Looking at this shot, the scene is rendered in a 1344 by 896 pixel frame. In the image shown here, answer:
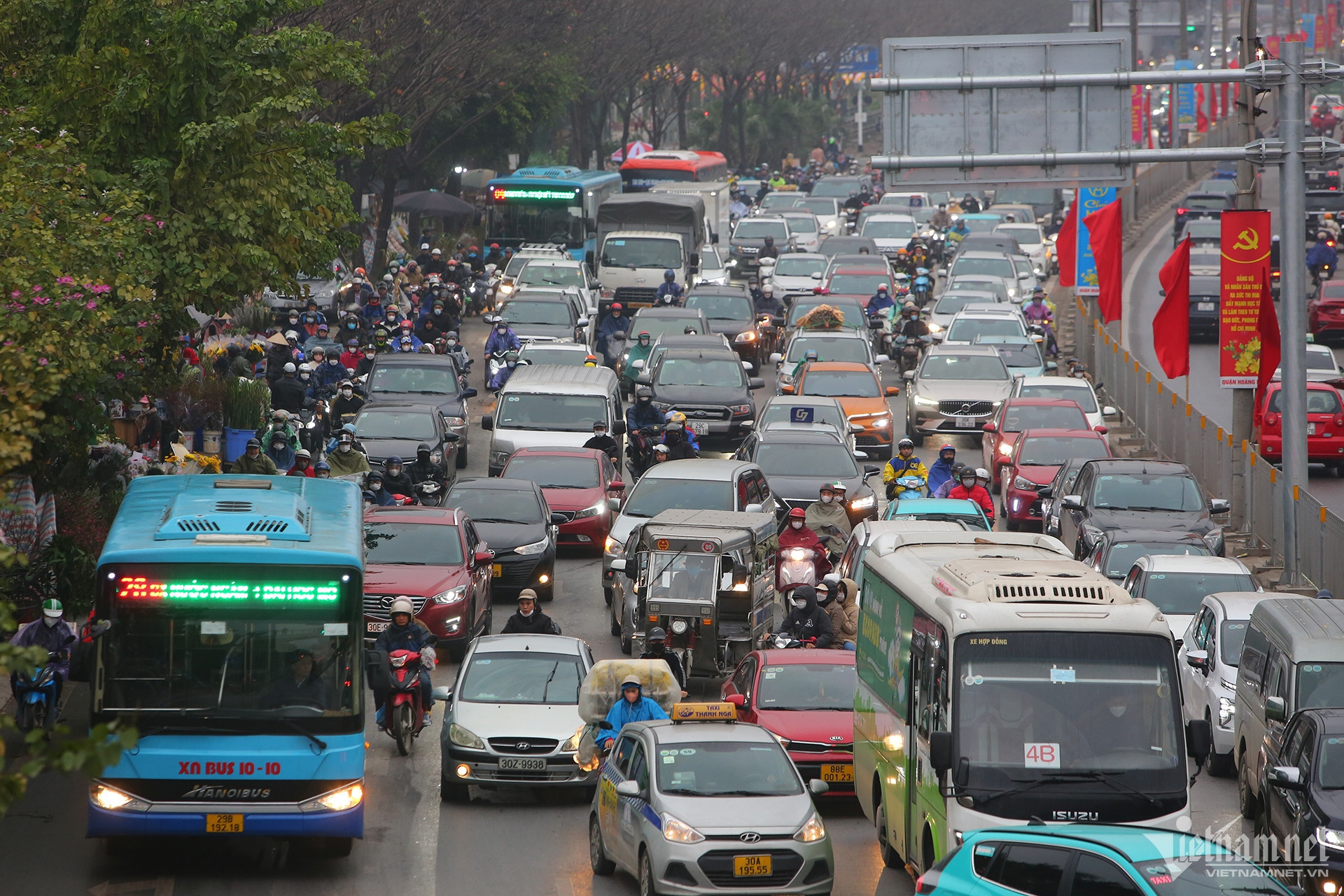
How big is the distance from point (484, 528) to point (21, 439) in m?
13.5

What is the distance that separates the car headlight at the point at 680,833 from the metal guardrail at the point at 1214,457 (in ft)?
40.8

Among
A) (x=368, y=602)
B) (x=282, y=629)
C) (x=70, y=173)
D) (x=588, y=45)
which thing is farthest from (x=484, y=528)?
(x=588, y=45)

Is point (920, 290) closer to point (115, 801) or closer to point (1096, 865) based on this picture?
point (115, 801)

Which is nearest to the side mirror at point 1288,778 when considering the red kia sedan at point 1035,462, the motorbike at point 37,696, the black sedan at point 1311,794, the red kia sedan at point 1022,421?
the black sedan at point 1311,794

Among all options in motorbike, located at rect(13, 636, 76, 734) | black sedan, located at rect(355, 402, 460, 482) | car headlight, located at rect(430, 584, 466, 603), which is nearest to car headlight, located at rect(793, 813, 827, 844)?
motorbike, located at rect(13, 636, 76, 734)

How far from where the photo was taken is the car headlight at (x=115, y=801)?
1309 centimetres

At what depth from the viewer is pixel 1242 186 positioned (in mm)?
26359

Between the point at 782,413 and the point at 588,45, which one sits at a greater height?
the point at 588,45

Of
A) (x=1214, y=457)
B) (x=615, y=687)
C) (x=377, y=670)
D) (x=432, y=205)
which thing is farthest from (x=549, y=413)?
(x=432, y=205)

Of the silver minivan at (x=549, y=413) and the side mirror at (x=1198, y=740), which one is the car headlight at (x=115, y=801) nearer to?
the side mirror at (x=1198, y=740)

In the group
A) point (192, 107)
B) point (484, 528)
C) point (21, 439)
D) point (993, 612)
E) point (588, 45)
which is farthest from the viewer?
point (588, 45)

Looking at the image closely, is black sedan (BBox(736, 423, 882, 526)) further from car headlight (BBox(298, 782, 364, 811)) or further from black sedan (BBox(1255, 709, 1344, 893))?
car headlight (BBox(298, 782, 364, 811))

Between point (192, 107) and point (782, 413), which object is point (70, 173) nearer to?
point (192, 107)

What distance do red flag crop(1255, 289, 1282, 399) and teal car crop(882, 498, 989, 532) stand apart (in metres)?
4.56
